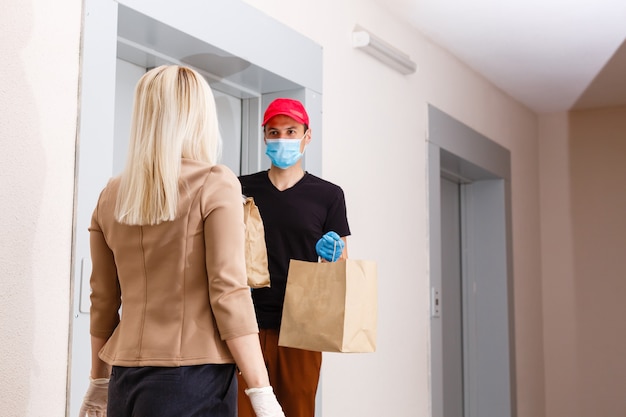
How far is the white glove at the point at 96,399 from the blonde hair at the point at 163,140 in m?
0.37

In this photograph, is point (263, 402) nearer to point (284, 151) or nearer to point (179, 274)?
point (179, 274)

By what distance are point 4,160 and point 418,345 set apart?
2.45m

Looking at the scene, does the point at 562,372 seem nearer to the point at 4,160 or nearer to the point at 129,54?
the point at 129,54

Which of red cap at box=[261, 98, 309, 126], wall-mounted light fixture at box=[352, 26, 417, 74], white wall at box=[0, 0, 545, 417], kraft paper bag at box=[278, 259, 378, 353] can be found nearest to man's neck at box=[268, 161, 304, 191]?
red cap at box=[261, 98, 309, 126]

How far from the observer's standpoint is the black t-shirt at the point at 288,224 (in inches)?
88.1

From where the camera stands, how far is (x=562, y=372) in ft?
17.8

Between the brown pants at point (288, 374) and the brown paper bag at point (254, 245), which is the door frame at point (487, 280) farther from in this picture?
the brown paper bag at point (254, 245)

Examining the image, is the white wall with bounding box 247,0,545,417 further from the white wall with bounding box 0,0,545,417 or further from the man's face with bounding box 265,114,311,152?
the man's face with bounding box 265,114,311,152

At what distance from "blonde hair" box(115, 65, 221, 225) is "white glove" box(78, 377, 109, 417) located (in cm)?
37

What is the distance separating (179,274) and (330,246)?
0.77 m

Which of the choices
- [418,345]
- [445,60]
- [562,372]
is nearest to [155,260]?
[418,345]

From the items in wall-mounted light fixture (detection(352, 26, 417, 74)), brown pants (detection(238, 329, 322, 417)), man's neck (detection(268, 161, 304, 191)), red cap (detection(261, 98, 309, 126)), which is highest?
wall-mounted light fixture (detection(352, 26, 417, 74))

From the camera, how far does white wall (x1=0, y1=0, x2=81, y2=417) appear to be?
1848 millimetres

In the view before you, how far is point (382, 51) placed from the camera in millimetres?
3490
